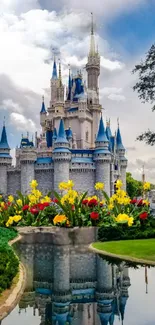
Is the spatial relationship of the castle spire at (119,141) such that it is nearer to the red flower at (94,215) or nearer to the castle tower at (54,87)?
the castle tower at (54,87)

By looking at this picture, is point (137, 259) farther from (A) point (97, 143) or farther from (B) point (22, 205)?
(A) point (97, 143)

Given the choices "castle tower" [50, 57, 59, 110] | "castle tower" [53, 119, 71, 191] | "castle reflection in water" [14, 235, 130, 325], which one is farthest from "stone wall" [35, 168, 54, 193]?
"castle reflection in water" [14, 235, 130, 325]

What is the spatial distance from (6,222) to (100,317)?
45.2ft

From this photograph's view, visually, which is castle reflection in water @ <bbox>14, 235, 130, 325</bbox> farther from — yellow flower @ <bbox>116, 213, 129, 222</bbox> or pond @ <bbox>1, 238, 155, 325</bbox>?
yellow flower @ <bbox>116, 213, 129, 222</bbox>

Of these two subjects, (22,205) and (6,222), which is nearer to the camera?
(6,222)

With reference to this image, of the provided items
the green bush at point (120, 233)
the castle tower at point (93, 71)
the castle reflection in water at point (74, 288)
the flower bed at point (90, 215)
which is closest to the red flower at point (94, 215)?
the flower bed at point (90, 215)

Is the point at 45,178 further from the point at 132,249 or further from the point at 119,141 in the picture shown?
the point at 132,249

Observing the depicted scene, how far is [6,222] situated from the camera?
2048 centimetres

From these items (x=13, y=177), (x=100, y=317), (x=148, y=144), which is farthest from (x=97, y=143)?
(x=100, y=317)

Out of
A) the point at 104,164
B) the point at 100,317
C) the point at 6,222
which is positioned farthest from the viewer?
the point at 104,164

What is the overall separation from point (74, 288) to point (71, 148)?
4178cm

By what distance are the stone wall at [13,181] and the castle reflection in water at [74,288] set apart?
34.7 m

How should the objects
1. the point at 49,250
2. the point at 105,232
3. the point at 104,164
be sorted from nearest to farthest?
the point at 49,250 → the point at 105,232 → the point at 104,164

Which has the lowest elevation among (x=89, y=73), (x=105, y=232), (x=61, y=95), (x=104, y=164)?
(x=105, y=232)
